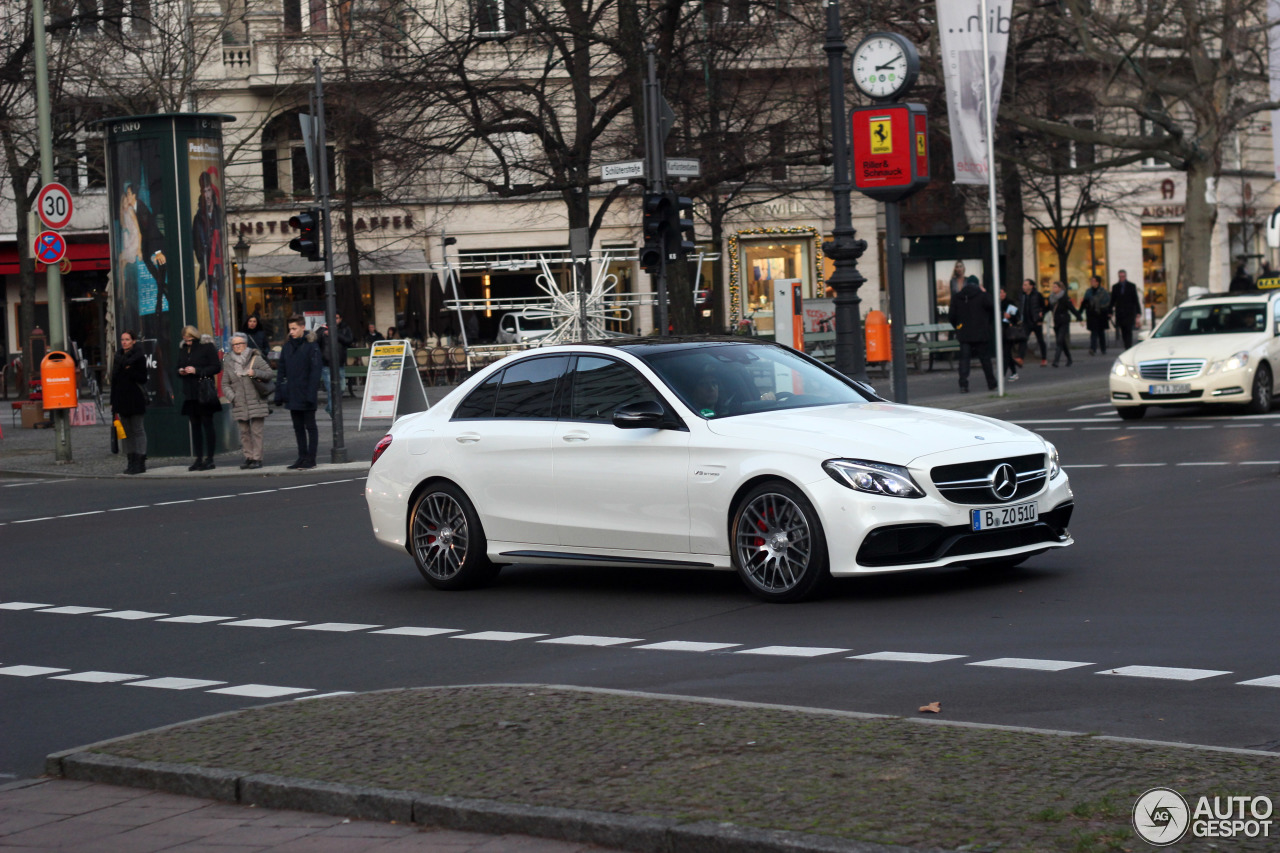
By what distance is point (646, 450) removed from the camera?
10.4 metres

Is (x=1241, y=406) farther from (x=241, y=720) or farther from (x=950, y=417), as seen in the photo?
(x=241, y=720)

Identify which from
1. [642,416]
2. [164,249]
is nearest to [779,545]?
[642,416]

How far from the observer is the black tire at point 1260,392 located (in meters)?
22.2

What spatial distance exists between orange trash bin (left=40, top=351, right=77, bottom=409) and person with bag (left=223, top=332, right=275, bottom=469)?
12.5 ft

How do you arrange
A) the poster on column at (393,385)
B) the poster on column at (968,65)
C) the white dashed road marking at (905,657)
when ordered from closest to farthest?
the white dashed road marking at (905,657), the poster on column at (968,65), the poster on column at (393,385)

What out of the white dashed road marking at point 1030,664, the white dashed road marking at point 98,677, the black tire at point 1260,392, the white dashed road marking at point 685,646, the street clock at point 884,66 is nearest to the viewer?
the white dashed road marking at point 1030,664

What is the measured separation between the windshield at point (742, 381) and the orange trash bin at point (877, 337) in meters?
21.8

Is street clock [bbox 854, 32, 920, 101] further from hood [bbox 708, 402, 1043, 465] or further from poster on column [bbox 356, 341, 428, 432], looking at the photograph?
hood [bbox 708, 402, 1043, 465]

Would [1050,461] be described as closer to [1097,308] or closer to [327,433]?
[327,433]

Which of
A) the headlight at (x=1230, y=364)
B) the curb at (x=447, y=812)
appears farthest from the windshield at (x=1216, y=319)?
the curb at (x=447, y=812)

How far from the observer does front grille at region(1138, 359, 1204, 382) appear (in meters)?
22.0

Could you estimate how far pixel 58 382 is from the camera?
84.7 ft

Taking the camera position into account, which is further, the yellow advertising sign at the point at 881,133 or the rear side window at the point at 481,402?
the yellow advertising sign at the point at 881,133

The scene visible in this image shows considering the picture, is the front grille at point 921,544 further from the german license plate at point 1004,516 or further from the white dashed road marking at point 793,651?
the white dashed road marking at point 793,651
